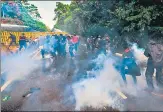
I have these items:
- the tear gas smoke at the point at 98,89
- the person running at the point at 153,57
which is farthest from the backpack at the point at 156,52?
the tear gas smoke at the point at 98,89

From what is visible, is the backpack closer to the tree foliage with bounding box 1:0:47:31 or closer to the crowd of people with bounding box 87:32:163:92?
the crowd of people with bounding box 87:32:163:92

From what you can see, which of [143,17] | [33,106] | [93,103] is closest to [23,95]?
[33,106]

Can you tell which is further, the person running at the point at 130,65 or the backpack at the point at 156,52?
the person running at the point at 130,65

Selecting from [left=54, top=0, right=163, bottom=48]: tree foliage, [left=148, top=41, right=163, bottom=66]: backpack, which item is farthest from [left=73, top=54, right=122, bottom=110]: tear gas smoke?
[left=54, top=0, right=163, bottom=48]: tree foliage

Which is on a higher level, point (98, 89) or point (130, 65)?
point (130, 65)

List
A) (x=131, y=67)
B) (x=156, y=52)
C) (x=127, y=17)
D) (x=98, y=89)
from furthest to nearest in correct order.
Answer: (x=127, y=17), (x=131, y=67), (x=98, y=89), (x=156, y=52)

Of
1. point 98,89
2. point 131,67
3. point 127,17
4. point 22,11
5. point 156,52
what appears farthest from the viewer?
point 22,11

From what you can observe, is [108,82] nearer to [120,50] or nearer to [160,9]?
→ [160,9]

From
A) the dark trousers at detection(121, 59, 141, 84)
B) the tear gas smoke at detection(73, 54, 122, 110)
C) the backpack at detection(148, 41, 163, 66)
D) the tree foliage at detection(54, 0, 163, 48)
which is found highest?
the tree foliage at detection(54, 0, 163, 48)

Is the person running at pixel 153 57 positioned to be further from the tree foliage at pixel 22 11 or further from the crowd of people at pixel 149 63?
the tree foliage at pixel 22 11

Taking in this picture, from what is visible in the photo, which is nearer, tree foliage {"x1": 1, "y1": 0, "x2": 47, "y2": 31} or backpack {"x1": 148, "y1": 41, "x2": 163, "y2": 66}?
backpack {"x1": 148, "y1": 41, "x2": 163, "y2": 66}

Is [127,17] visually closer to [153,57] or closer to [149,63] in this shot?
[149,63]

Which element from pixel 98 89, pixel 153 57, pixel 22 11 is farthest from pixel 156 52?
pixel 22 11

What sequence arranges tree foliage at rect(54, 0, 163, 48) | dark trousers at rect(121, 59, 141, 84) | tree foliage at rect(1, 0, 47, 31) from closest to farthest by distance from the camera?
dark trousers at rect(121, 59, 141, 84) → tree foliage at rect(54, 0, 163, 48) → tree foliage at rect(1, 0, 47, 31)
